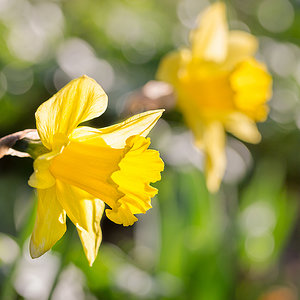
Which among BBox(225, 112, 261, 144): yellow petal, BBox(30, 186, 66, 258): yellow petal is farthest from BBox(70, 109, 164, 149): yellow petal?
BBox(225, 112, 261, 144): yellow petal

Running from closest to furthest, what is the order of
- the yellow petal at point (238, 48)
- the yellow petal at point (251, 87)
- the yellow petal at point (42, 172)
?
the yellow petal at point (42, 172)
the yellow petal at point (251, 87)
the yellow petal at point (238, 48)

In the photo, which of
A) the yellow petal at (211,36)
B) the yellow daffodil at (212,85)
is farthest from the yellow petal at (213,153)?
the yellow petal at (211,36)

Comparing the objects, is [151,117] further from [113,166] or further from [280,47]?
[280,47]

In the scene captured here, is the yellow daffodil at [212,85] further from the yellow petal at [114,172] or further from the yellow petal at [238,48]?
the yellow petal at [114,172]

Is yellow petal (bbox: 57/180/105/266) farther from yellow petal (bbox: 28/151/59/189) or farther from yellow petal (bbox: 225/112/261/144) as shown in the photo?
yellow petal (bbox: 225/112/261/144)

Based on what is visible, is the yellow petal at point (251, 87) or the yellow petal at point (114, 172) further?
the yellow petal at point (251, 87)

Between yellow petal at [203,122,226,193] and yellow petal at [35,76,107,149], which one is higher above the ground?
yellow petal at [35,76,107,149]
